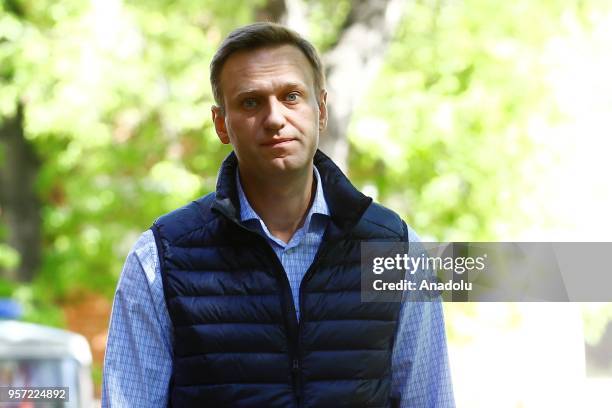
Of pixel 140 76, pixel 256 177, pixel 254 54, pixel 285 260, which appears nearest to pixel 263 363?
pixel 285 260

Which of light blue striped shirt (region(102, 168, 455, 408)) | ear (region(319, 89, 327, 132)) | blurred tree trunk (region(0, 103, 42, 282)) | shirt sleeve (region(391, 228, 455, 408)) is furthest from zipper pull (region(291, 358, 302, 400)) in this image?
blurred tree trunk (region(0, 103, 42, 282))

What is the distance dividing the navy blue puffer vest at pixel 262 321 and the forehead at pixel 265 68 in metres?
0.23

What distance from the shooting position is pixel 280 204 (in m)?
2.52

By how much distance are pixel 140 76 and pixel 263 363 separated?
839 cm

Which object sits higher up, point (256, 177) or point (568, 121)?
point (568, 121)

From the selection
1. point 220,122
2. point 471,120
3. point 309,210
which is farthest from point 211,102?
point 309,210

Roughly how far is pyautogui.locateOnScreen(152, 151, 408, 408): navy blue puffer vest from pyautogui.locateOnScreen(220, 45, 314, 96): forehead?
0.76 feet

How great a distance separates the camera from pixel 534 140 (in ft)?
31.5

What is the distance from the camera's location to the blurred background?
9531 millimetres

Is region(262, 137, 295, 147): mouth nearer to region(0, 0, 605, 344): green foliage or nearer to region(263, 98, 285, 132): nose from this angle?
region(263, 98, 285, 132): nose

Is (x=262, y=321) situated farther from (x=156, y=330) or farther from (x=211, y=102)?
(x=211, y=102)

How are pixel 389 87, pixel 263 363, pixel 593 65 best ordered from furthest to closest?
pixel 389 87 < pixel 593 65 < pixel 263 363

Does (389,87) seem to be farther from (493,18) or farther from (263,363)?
(263,363)

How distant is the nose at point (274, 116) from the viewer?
240 centimetres
